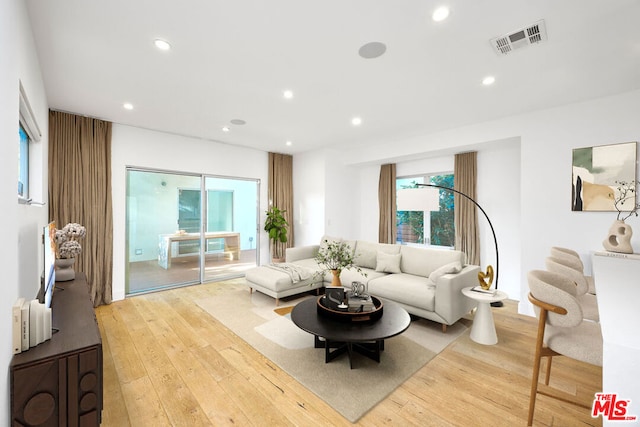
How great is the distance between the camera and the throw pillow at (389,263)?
13.3 feet

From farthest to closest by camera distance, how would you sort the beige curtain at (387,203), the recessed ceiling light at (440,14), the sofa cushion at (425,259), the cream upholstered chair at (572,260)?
the beige curtain at (387,203) → the sofa cushion at (425,259) → the cream upholstered chair at (572,260) → the recessed ceiling light at (440,14)

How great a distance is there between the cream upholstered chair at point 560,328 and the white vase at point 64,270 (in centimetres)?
403

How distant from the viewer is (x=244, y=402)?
6.59ft

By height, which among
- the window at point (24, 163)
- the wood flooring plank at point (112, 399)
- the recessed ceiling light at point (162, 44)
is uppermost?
the recessed ceiling light at point (162, 44)

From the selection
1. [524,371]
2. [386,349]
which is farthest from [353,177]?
[524,371]

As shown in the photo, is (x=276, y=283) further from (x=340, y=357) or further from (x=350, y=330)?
(x=350, y=330)

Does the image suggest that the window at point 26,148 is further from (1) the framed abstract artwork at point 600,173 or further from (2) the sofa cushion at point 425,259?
(1) the framed abstract artwork at point 600,173

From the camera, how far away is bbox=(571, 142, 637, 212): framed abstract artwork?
305 centimetres

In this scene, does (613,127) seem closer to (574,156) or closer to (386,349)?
(574,156)

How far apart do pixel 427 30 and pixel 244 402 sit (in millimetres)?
3012

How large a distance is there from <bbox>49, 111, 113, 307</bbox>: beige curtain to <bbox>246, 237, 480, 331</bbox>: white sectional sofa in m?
2.13

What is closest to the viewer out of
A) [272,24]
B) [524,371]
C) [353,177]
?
[272,24]

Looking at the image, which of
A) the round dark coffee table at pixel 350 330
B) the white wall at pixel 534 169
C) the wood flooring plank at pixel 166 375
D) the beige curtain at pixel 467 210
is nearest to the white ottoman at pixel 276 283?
the round dark coffee table at pixel 350 330

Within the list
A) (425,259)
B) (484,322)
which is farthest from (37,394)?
(425,259)
